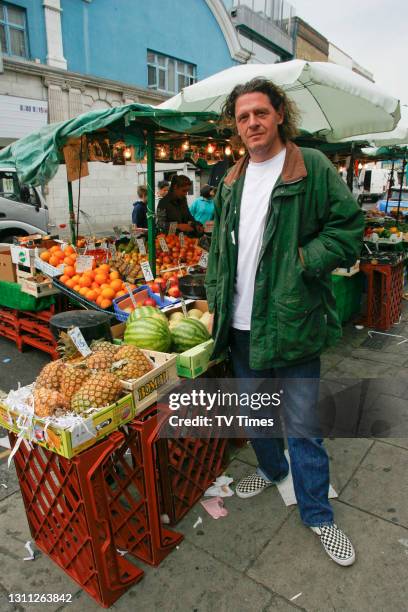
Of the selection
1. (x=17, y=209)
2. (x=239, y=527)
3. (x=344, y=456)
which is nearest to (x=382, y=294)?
(x=344, y=456)

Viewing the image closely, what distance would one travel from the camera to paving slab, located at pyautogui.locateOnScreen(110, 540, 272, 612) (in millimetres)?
2168

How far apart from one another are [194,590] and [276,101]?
256 centimetres

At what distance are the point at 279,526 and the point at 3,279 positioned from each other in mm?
4541

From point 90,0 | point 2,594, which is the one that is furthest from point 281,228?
point 90,0

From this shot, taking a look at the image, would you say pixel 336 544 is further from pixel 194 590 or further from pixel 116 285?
pixel 116 285

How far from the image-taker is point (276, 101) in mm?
2162

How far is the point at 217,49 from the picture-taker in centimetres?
2086

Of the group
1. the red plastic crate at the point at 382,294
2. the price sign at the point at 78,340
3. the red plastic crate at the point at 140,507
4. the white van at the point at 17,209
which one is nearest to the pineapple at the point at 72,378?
the price sign at the point at 78,340

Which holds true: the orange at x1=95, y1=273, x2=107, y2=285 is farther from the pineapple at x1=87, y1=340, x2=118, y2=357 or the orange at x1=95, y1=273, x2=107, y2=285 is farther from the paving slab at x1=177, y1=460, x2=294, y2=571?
the paving slab at x1=177, y1=460, x2=294, y2=571

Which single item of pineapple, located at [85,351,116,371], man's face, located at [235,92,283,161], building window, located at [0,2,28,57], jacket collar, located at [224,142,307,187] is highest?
building window, located at [0,2,28,57]

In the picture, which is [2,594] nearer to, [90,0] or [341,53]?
[90,0]

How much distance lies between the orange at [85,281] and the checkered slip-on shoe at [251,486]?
2.65 metres

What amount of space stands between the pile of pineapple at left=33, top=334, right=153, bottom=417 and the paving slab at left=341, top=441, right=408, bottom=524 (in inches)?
67.2

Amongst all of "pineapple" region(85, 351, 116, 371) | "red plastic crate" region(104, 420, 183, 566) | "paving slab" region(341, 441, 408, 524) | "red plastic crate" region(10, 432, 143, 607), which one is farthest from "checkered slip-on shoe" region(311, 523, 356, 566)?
"pineapple" region(85, 351, 116, 371)
